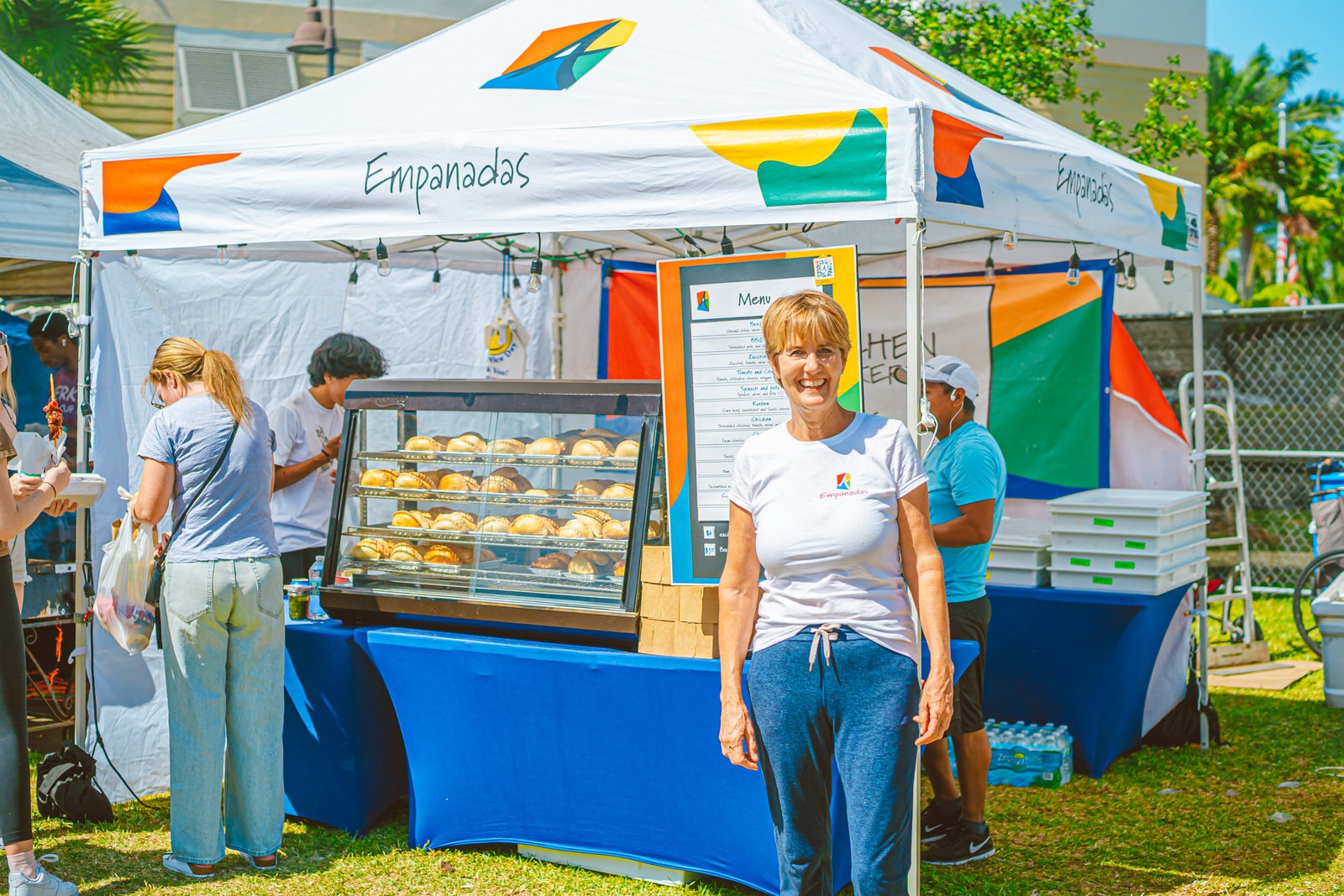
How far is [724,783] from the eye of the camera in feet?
12.6

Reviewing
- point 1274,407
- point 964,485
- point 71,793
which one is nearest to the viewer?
point 964,485

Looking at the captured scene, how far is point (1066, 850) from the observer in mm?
4574

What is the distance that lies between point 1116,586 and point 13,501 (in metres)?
4.28

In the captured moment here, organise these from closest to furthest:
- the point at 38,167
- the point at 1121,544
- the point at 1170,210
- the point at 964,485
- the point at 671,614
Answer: the point at 671,614 → the point at 964,485 → the point at 1170,210 → the point at 1121,544 → the point at 38,167

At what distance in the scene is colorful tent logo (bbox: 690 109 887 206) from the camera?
11.6ft

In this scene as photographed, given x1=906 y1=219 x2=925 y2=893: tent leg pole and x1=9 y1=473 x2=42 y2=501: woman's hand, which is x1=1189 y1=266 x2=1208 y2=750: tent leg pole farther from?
x1=9 y1=473 x2=42 y2=501: woman's hand

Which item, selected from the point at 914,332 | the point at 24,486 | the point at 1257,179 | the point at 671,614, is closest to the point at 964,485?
the point at 914,332

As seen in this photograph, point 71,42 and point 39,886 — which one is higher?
point 71,42

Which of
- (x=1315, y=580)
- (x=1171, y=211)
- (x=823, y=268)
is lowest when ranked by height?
(x=1315, y=580)

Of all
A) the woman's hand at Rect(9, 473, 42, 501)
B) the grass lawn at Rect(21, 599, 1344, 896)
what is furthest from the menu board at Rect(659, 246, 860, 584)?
the woman's hand at Rect(9, 473, 42, 501)

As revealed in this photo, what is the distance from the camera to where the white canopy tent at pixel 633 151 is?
3609 millimetres

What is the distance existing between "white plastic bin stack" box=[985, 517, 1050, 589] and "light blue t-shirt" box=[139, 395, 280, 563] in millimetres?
3196

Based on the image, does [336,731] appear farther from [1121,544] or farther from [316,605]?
[1121,544]

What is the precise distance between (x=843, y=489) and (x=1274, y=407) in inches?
332
